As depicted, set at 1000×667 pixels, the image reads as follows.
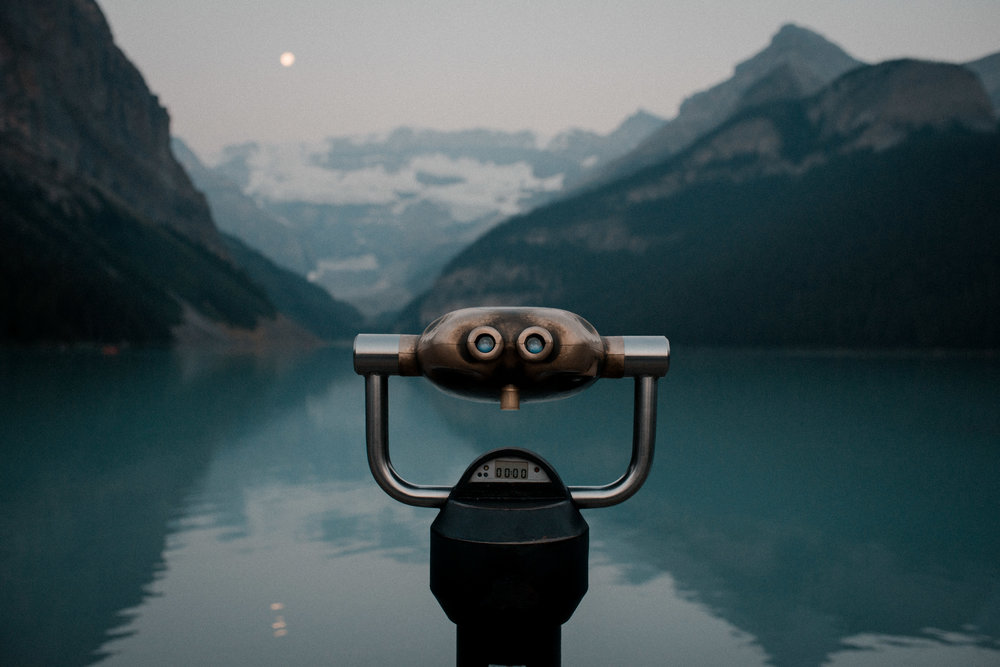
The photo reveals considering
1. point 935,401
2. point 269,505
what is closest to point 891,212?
point 935,401

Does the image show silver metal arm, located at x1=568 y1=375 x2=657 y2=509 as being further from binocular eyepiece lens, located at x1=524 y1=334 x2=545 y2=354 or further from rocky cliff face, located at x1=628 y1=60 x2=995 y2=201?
rocky cliff face, located at x1=628 y1=60 x2=995 y2=201

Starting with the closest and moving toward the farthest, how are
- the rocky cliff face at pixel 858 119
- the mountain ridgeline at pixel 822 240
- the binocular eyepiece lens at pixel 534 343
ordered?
1. the binocular eyepiece lens at pixel 534 343
2. the mountain ridgeline at pixel 822 240
3. the rocky cliff face at pixel 858 119

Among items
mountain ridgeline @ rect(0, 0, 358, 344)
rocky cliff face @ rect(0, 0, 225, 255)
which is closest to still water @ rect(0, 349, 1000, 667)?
mountain ridgeline @ rect(0, 0, 358, 344)

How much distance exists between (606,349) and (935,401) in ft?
116

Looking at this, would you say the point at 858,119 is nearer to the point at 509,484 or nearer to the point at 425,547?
the point at 425,547

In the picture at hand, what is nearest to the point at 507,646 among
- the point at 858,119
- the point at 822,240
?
the point at 822,240

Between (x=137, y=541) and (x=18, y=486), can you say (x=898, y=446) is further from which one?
(x=18, y=486)

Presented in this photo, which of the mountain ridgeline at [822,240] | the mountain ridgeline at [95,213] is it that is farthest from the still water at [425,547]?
the mountain ridgeline at [822,240]

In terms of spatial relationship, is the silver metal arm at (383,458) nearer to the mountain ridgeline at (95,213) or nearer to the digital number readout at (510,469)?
the digital number readout at (510,469)

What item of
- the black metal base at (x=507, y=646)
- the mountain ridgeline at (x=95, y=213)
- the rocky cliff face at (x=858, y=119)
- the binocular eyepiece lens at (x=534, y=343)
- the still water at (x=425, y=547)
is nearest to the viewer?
the binocular eyepiece lens at (x=534, y=343)

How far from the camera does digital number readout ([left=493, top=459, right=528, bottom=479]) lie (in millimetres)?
2109

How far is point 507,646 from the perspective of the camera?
2.06 m

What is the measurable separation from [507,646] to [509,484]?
417 millimetres

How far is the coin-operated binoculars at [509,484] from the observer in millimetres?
1938
